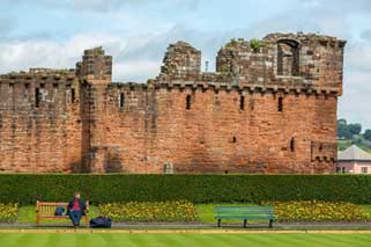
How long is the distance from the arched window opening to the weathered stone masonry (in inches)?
2.5

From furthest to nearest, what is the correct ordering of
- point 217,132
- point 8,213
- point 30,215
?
1. point 217,132
2. point 30,215
3. point 8,213

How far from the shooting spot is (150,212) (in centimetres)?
5428

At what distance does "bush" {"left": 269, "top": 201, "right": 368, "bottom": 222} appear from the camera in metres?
54.6

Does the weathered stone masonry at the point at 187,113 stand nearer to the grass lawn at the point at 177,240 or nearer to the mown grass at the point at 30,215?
the mown grass at the point at 30,215

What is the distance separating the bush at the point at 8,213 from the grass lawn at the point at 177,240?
9296mm

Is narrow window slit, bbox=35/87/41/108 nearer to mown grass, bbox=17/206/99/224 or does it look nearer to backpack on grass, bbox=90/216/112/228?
mown grass, bbox=17/206/99/224

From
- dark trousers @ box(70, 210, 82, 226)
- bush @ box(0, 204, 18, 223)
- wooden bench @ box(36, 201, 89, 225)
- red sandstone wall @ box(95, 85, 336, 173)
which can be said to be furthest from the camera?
red sandstone wall @ box(95, 85, 336, 173)

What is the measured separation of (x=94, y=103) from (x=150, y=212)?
12715mm

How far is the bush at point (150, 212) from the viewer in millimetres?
53250

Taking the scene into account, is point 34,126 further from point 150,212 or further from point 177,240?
point 177,240

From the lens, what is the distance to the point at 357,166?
149 m

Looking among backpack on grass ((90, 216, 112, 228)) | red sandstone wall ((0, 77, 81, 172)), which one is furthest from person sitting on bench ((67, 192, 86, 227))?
red sandstone wall ((0, 77, 81, 172))

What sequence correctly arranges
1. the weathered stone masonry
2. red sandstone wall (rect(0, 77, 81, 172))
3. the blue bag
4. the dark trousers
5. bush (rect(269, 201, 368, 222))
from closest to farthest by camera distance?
1. the dark trousers
2. the blue bag
3. bush (rect(269, 201, 368, 222))
4. red sandstone wall (rect(0, 77, 81, 172))
5. the weathered stone masonry

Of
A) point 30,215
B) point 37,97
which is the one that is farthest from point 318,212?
point 37,97
